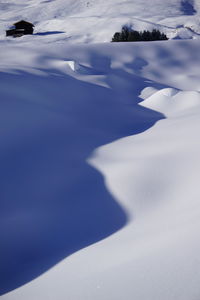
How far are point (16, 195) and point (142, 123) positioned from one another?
3082 millimetres

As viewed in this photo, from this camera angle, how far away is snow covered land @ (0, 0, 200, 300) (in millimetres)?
1853

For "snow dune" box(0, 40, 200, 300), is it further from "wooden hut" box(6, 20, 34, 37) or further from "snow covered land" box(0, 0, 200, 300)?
"wooden hut" box(6, 20, 34, 37)

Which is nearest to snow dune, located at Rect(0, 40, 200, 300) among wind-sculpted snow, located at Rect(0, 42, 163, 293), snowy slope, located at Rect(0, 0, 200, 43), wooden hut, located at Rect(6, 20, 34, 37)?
wind-sculpted snow, located at Rect(0, 42, 163, 293)

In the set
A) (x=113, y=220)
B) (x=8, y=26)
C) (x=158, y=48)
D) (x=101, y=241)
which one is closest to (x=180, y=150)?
(x=113, y=220)

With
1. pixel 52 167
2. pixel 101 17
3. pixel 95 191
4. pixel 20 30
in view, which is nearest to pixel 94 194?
pixel 95 191

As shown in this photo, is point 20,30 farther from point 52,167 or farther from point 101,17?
point 52,167

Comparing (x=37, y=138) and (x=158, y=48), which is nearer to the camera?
(x=37, y=138)

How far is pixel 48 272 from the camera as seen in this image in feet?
6.81

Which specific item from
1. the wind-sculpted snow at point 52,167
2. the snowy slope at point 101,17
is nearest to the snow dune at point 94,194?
the wind-sculpted snow at point 52,167

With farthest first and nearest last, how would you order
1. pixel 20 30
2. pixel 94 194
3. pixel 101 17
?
pixel 101 17
pixel 20 30
pixel 94 194

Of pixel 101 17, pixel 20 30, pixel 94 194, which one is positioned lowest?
pixel 94 194

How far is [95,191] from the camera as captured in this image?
3.10m

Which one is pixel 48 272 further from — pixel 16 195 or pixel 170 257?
pixel 16 195

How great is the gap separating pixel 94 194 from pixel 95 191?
0.05 m
